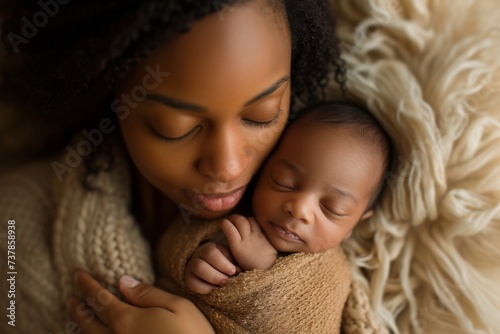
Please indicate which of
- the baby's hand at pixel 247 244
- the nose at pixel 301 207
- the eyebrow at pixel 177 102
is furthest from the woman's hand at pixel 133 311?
the eyebrow at pixel 177 102

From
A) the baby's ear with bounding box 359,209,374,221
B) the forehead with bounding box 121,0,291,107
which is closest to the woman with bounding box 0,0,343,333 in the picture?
the forehead with bounding box 121,0,291,107

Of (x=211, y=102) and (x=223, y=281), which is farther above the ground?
(x=211, y=102)

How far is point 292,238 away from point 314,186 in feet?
0.31

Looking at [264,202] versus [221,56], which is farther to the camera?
[264,202]

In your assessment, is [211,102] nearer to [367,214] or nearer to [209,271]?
[209,271]

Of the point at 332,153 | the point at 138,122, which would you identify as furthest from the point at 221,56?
the point at 332,153

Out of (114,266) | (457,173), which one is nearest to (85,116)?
(114,266)

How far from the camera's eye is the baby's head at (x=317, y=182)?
0.94m

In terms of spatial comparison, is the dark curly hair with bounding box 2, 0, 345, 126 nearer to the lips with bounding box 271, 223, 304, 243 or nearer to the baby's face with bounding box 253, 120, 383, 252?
the baby's face with bounding box 253, 120, 383, 252

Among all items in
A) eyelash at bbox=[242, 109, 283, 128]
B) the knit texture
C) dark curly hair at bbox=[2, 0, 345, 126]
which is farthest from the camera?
the knit texture

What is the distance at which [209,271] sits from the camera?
2.98 ft

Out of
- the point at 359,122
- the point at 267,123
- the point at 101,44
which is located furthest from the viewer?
the point at 359,122

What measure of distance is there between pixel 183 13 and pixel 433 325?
0.71 m

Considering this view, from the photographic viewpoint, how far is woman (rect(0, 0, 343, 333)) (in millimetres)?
768
